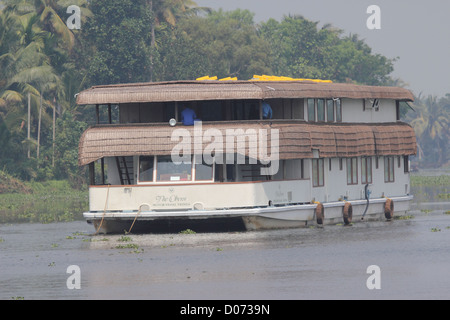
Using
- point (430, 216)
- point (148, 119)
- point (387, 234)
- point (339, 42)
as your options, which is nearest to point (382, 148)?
point (430, 216)

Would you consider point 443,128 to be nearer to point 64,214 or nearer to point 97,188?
point 64,214

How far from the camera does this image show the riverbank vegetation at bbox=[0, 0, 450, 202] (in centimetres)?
6562

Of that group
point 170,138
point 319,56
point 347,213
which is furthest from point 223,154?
point 319,56

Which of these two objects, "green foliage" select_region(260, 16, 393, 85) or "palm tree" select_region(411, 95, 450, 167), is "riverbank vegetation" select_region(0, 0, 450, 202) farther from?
"palm tree" select_region(411, 95, 450, 167)

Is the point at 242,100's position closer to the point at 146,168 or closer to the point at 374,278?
the point at 146,168

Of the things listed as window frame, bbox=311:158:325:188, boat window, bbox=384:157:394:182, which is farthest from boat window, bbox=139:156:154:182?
boat window, bbox=384:157:394:182

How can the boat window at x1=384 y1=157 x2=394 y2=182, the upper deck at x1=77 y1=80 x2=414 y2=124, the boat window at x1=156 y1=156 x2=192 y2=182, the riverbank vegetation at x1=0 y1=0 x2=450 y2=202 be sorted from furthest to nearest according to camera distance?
the riverbank vegetation at x1=0 y1=0 x2=450 y2=202 < the boat window at x1=384 y1=157 x2=394 y2=182 < the upper deck at x1=77 y1=80 x2=414 y2=124 < the boat window at x1=156 y1=156 x2=192 y2=182

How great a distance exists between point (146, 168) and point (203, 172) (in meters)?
1.97

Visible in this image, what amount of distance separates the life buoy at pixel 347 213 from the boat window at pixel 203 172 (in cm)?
597

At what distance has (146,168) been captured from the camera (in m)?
33.6

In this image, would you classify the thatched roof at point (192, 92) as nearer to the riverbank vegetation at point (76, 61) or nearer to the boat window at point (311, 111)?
the boat window at point (311, 111)

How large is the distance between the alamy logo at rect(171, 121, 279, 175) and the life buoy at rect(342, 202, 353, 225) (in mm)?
4596

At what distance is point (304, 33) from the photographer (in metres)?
108
